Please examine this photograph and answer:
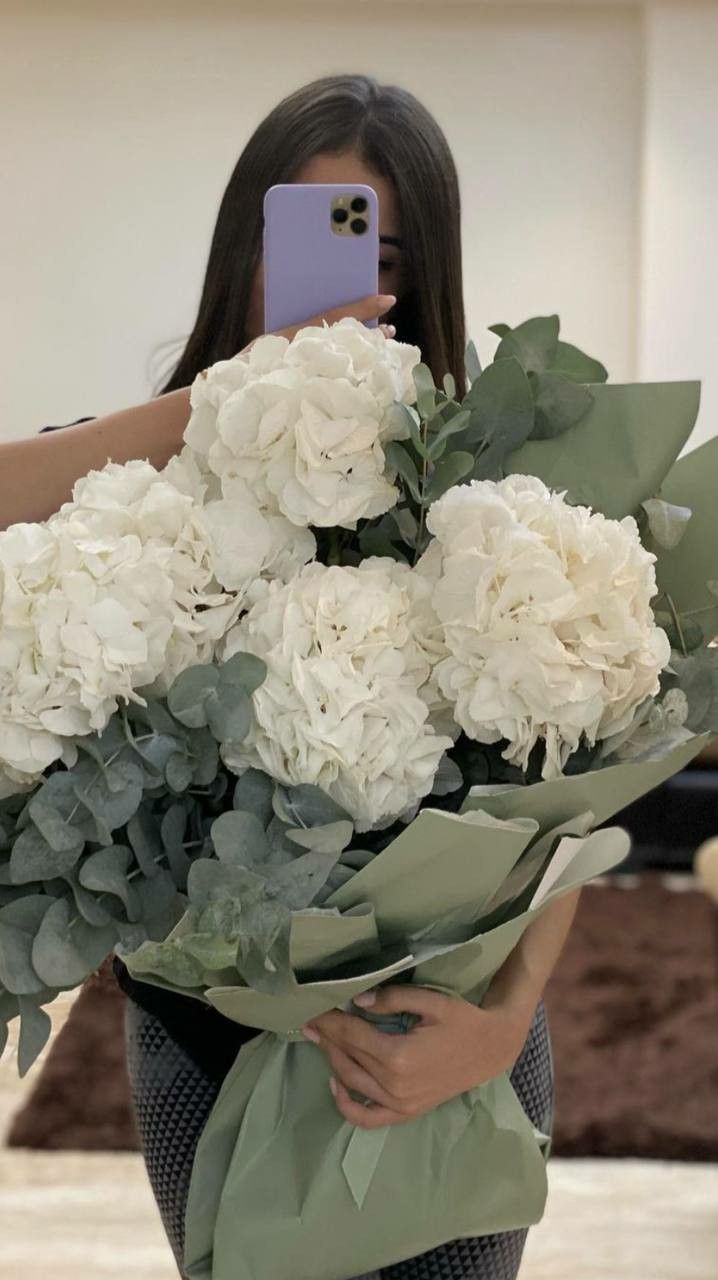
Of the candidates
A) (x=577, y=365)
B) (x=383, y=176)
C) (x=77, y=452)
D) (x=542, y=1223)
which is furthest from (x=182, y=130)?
(x=577, y=365)

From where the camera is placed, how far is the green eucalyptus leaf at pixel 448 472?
28.8 inches

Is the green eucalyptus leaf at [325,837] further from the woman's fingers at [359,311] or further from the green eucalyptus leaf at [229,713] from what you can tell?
the woman's fingers at [359,311]

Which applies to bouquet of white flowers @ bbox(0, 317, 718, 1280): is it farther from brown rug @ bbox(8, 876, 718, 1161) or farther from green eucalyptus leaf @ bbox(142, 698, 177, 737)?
brown rug @ bbox(8, 876, 718, 1161)

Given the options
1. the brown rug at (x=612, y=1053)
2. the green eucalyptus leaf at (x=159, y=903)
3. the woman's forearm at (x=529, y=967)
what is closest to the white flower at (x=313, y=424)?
the green eucalyptus leaf at (x=159, y=903)

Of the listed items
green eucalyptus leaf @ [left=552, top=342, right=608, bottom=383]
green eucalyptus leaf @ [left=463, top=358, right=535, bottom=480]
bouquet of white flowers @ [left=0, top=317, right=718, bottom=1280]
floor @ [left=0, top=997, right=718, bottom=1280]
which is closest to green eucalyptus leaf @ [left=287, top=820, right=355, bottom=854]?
bouquet of white flowers @ [left=0, top=317, right=718, bottom=1280]

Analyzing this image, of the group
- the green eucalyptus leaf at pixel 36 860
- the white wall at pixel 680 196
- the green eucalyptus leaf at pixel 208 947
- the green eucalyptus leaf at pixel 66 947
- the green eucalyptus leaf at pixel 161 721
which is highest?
the green eucalyptus leaf at pixel 161 721

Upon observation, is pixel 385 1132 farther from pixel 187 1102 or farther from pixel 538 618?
pixel 538 618

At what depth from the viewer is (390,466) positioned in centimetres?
74

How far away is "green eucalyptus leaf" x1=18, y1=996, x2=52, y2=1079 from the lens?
0.73 m

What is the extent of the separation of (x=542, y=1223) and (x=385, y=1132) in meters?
1.49

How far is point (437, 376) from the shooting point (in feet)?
4.33

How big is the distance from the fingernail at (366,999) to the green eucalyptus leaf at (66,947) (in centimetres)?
17

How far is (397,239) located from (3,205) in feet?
8.93

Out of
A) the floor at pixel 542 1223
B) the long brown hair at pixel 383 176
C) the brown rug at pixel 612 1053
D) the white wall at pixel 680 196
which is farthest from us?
the white wall at pixel 680 196
